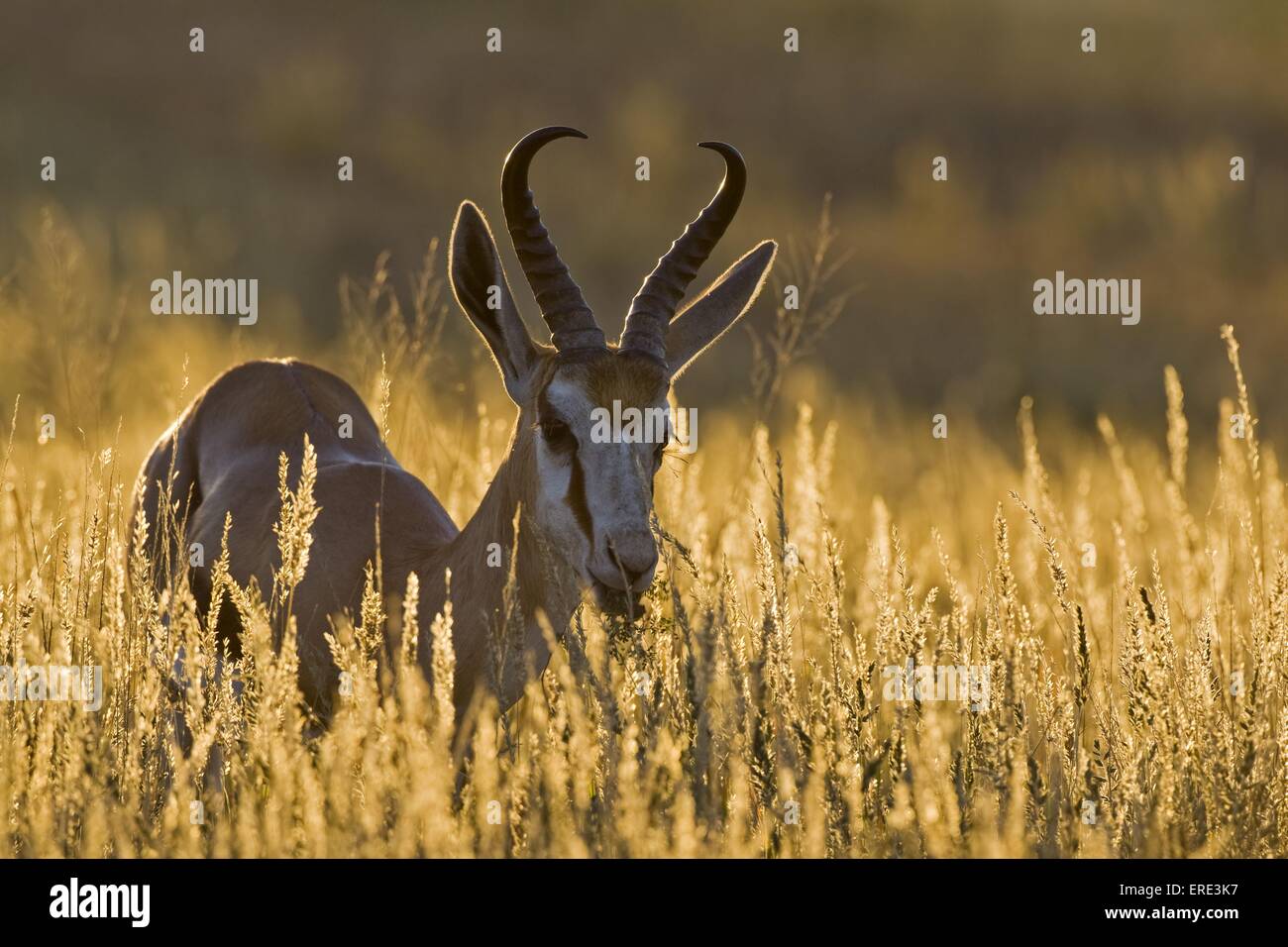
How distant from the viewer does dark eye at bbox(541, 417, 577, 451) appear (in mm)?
6473

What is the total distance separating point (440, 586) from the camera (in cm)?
712

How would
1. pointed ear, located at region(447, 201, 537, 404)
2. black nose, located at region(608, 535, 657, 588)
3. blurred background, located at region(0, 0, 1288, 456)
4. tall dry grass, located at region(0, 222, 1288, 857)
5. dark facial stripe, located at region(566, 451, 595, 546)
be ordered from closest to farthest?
tall dry grass, located at region(0, 222, 1288, 857), black nose, located at region(608, 535, 657, 588), dark facial stripe, located at region(566, 451, 595, 546), pointed ear, located at region(447, 201, 537, 404), blurred background, located at region(0, 0, 1288, 456)

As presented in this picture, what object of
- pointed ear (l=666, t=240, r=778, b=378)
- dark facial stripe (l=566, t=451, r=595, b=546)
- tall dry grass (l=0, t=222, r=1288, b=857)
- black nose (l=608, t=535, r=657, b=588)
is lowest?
tall dry grass (l=0, t=222, r=1288, b=857)

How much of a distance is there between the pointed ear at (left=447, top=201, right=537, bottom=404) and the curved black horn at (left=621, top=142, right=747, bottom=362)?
1.47 ft

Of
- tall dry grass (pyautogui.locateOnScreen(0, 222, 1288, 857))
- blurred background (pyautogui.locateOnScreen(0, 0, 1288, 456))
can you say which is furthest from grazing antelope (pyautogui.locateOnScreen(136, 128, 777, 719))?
blurred background (pyautogui.locateOnScreen(0, 0, 1288, 456))

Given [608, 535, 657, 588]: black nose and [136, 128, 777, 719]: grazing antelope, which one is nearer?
[608, 535, 657, 588]: black nose

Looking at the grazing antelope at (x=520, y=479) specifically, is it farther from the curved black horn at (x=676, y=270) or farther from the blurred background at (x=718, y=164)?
the blurred background at (x=718, y=164)

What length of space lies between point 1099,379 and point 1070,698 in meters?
17.2

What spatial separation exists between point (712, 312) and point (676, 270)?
18.3 inches

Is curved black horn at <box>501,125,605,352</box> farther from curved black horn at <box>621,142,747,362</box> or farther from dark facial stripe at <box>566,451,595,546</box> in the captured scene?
dark facial stripe at <box>566,451,595,546</box>

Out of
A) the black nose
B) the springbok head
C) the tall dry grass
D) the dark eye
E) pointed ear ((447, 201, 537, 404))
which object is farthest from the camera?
pointed ear ((447, 201, 537, 404))

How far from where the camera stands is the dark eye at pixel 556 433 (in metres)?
6.47

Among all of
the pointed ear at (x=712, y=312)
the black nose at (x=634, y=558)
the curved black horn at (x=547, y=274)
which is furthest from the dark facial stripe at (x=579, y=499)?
the pointed ear at (x=712, y=312)

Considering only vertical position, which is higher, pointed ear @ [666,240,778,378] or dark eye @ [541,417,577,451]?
pointed ear @ [666,240,778,378]
